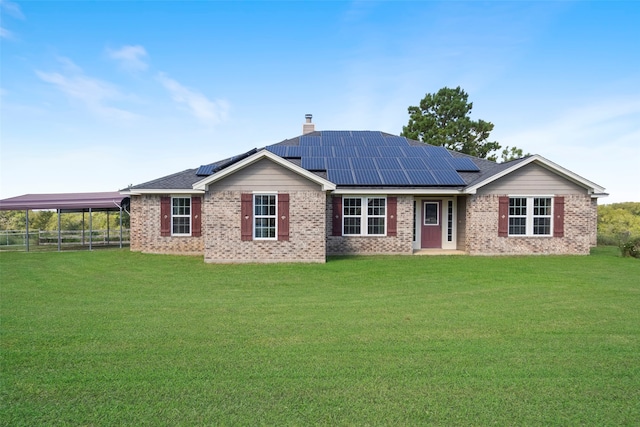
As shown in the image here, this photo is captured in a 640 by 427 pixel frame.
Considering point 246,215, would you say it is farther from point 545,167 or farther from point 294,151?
point 545,167

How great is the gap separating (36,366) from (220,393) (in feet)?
8.34

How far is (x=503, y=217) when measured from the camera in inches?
604

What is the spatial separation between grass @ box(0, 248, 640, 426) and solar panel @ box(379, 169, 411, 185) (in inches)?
251

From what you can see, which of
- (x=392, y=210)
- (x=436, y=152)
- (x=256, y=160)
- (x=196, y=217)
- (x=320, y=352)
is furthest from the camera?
(x=436, y=152)

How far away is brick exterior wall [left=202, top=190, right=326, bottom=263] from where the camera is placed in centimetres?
1338

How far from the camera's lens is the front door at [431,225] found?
1683 cm

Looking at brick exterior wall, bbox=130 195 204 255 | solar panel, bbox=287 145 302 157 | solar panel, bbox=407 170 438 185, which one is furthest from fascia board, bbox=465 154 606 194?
brick exterior wall, bbox=130 195 204 255

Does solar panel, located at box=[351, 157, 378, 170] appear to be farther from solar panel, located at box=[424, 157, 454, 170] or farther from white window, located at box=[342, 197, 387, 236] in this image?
solar panel, located at box=[424, 157, 454, 170]

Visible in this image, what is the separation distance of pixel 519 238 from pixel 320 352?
523 inches

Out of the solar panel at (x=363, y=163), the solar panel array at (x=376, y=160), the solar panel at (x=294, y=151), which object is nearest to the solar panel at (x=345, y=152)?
the solar panel array at (x=376, y=160)

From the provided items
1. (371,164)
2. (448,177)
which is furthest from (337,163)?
(448,177)

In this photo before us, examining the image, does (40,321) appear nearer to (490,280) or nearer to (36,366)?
(36,366)

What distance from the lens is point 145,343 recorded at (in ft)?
17.5

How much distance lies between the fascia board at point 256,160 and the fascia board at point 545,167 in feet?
20.2
